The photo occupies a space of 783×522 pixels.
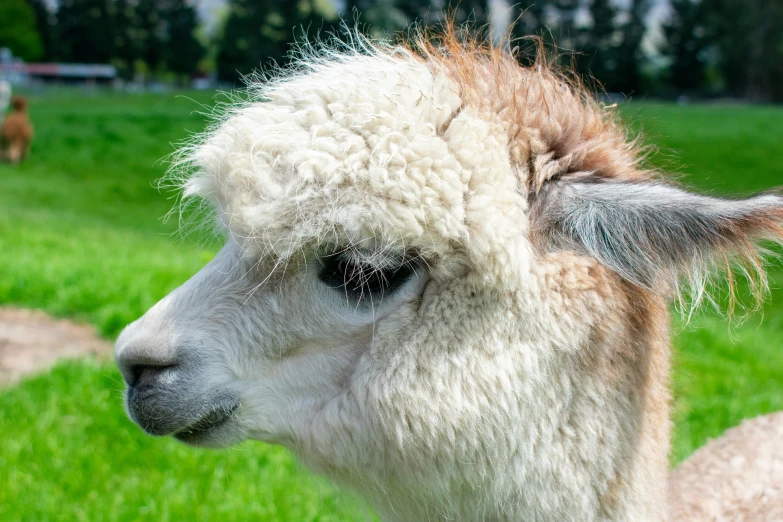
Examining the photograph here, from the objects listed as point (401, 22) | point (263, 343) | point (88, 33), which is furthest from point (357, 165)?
point (88, 33)

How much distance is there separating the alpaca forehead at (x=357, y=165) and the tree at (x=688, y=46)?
58.9 meters

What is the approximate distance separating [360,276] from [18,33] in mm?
75748

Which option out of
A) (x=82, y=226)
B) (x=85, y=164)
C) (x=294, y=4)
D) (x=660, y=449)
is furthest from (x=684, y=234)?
(x=294, y=4)

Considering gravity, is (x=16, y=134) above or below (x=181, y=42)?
above

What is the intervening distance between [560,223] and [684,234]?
317mm

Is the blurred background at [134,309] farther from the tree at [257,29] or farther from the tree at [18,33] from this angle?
the tree at [18,33]

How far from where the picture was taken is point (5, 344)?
18.2ft

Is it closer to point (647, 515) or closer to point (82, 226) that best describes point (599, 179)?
point (647, 515)

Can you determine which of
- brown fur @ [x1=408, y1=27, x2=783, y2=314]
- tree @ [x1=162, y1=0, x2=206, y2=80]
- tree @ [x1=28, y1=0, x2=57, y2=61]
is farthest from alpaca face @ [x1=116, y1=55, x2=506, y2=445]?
tree @ [x1=28, y1=0, x2=57, y2=61]

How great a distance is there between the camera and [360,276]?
201cm

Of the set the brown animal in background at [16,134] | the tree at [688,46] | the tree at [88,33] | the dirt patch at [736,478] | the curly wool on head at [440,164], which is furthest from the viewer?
the tree at [88,33]

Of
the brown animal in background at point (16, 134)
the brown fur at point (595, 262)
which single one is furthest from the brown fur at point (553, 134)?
the brown animal in background at point (16, 134)

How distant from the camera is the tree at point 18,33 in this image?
66.7 m

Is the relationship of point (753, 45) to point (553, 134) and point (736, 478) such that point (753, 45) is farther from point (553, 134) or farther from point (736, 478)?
point (553, 134)
